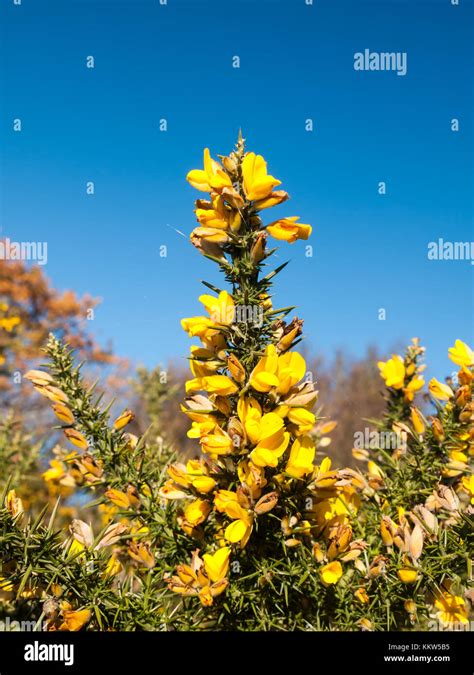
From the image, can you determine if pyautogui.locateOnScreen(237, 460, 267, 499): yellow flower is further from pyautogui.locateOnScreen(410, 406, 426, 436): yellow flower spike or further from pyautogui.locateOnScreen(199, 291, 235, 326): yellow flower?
pyautogui.locateOnScreen(410, 406, 426, 436): yellow flower spike

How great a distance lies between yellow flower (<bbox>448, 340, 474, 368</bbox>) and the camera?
68.1 inches

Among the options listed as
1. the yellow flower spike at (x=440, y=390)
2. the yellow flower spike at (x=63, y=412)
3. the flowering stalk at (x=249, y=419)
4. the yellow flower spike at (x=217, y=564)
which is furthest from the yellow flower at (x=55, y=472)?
the yellow flower spike at (x=440, y=390)

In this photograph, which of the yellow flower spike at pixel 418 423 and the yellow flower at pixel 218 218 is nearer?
the yellow flower at pixel 218 218

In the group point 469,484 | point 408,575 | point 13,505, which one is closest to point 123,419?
point 13,505

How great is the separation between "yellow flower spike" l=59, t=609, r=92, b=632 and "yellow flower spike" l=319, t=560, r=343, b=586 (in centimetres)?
56

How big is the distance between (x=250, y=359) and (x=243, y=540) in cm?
42

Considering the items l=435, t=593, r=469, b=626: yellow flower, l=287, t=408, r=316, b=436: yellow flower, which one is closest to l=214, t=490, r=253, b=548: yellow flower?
l=287, t=408, r=316, b=436: yellow flower

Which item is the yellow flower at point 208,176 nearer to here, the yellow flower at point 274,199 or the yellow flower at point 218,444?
the yellow flower at point 274,199

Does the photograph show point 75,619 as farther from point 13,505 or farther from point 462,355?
point 462,355

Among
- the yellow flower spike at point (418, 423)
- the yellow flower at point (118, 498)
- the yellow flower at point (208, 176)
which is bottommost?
the yellow flower at point (118, 498)

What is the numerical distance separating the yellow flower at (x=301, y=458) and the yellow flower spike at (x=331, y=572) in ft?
0.72

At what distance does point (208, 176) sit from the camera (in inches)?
57.6

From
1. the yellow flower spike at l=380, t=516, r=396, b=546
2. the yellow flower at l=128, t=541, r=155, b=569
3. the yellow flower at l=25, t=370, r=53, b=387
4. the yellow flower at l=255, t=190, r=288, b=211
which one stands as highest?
the yellow flower at l=255, t=190, r=288, b=211

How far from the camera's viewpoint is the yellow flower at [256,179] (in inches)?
54.5
